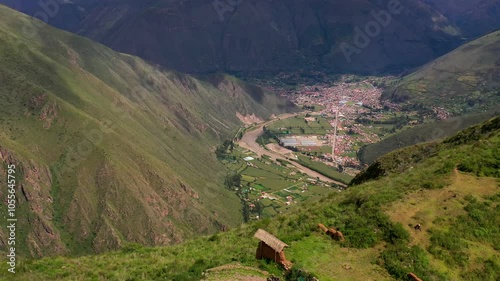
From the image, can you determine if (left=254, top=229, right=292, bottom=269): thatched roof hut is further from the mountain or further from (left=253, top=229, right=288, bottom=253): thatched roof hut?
the mountain

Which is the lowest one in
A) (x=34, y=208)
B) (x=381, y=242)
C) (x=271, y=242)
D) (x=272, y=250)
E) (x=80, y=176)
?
(x=34, y=208)

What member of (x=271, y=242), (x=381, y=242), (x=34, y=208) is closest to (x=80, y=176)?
(x=34, y=208)

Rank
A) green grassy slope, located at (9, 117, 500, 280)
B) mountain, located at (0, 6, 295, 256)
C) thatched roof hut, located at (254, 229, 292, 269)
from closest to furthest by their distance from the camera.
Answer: thatched roof hut, located at (254, 229, 292, 269) → green grassy slope, located at (9, 117, 500, 280) → mountain, located at (0, 6, 295, 256)

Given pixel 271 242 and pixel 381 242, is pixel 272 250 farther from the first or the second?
pixel 381 242

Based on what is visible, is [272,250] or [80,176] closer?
[272,250]

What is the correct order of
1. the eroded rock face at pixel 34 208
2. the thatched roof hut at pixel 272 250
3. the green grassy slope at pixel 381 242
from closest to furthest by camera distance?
the thatched roof hut at pixel 272 250
the green grassy slope at pixel 381 242
the eroded rock face at pixel 34 208

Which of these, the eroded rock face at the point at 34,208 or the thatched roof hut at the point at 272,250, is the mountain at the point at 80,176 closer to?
the eroded rock face at the point at 34,208

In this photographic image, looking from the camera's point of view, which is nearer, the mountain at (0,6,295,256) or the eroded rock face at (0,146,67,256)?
the eroded rock face at (0,146,67,256)

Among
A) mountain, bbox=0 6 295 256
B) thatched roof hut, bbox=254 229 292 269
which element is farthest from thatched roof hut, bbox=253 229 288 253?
mountain, bbox=0 6 295 256

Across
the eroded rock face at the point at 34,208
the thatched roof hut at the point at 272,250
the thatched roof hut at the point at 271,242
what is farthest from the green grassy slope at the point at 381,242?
the eroded rock face at the point at 34,208

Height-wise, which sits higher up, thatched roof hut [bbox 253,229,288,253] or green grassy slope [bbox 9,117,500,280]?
thatched roof hut [bbox 253,229,288,253]
